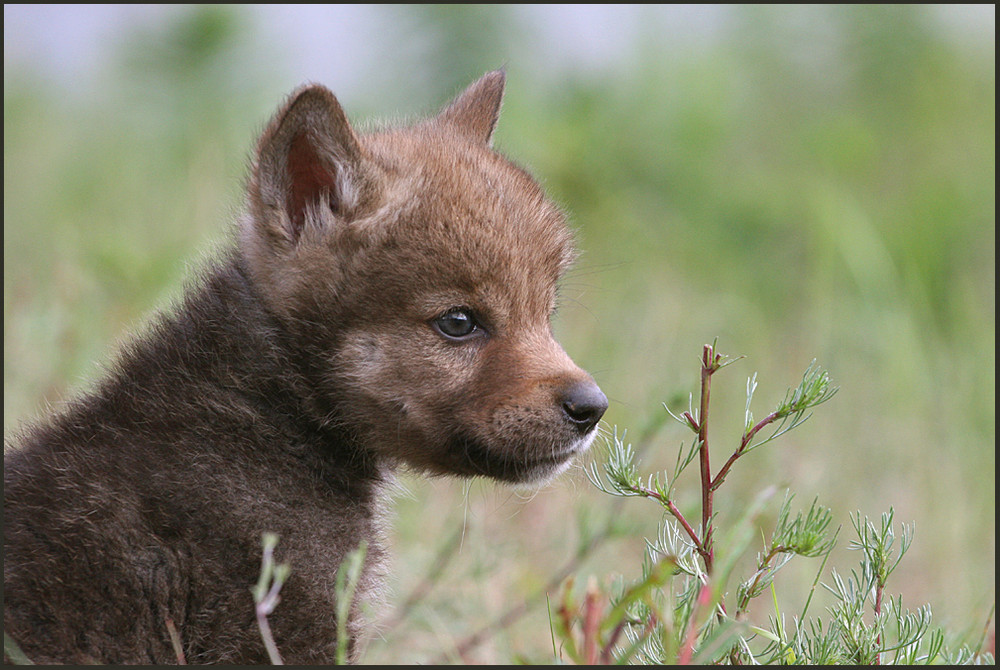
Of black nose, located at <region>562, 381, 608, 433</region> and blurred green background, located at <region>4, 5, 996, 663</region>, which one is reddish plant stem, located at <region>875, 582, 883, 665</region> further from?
blurred green background, located at <region>4, 5, 996, 663</region>

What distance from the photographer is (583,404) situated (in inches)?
115

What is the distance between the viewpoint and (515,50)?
9117 millimetres

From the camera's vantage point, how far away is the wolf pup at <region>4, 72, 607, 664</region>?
260 centimetres

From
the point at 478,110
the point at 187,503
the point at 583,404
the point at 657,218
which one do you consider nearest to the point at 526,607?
the point at 583,404

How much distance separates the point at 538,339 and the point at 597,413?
331 millimetres

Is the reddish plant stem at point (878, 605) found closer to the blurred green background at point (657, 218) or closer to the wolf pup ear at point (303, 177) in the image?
the blurred green background at point (657, 218)

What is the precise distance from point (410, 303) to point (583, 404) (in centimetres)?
55

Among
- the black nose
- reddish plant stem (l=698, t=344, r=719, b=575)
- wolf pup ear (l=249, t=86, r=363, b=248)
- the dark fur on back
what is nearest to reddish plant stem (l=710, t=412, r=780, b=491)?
reddish plant stem (l=698, t=344, r=719, b=575)

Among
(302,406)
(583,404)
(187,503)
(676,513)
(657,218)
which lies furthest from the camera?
(657,218)

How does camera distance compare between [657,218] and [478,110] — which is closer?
[478,110]

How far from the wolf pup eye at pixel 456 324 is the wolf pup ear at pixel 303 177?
0.43 meters

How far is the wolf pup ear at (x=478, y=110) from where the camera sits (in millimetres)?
3807

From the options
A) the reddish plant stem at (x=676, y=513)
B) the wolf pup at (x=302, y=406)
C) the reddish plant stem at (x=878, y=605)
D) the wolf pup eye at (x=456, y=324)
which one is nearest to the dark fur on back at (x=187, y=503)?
the wolf pup at (x=302, y=406)

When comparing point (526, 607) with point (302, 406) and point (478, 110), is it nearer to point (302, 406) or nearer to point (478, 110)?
point (302, 406)
